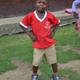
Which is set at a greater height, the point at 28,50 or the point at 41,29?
the point at 41,29

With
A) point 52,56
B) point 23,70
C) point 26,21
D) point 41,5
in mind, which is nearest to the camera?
point 41,5

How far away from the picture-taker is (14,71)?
6277 millimetres

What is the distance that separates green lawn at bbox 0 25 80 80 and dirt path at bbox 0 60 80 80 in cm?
13

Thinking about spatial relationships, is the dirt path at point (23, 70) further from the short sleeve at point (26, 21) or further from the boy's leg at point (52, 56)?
the short sleeve at point (26, 21)

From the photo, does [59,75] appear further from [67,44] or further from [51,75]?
[67,44]

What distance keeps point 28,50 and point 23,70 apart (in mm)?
1280

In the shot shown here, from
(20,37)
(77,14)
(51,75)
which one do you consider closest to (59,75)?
(51,75)

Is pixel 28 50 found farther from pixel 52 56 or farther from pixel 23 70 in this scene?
pixel 52 56

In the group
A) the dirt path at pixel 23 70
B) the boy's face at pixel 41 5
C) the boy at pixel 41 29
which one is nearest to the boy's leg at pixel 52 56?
the boy at pixel 41 29

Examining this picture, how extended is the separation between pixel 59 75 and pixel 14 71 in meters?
0.85

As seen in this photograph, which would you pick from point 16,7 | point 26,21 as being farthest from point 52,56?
point 16,7

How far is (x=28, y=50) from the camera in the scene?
7555mm

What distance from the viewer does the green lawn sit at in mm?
6262

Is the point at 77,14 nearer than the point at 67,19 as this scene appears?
Yes
